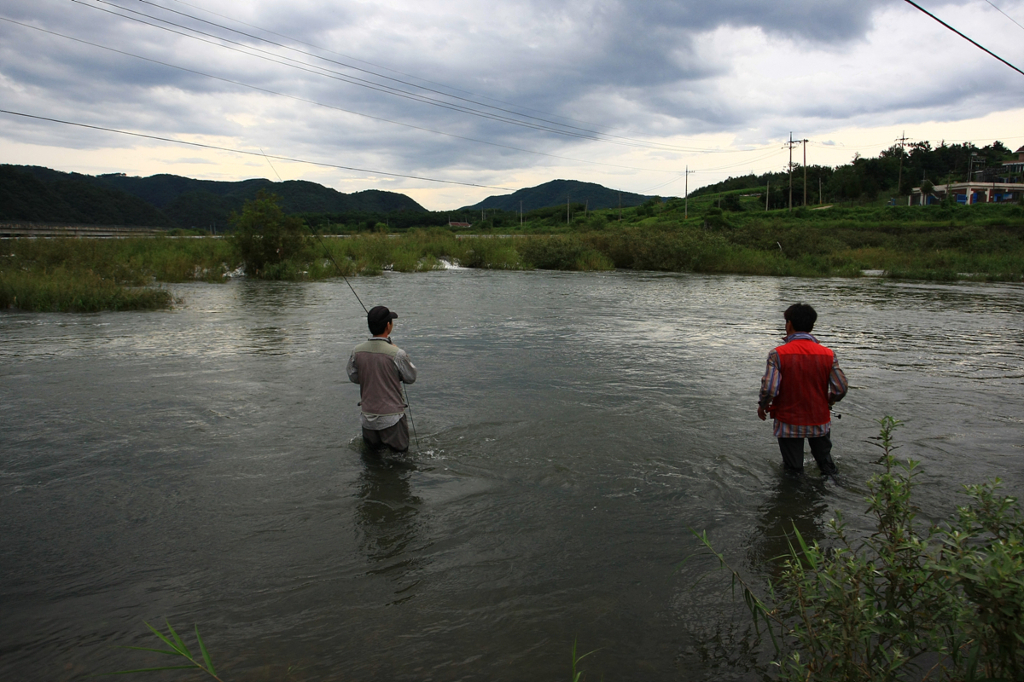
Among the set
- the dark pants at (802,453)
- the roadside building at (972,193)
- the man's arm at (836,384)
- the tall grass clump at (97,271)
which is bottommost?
the dark pants at (802,453)

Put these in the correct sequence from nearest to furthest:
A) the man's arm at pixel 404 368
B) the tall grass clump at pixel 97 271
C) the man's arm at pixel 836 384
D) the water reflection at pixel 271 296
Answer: the man's arm at pixel 836 384 < the man's arm at pixel 404 368 < the tall grass clump at pixel 97 271 < the water reflection at pixel 271 296

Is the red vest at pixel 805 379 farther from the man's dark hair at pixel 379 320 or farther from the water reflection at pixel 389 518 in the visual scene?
the man's dark hair at pixel 379 320

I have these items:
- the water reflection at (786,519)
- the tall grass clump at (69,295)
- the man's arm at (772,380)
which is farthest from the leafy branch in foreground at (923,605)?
the tall grass clump at (69,295)

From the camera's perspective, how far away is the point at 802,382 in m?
5.20

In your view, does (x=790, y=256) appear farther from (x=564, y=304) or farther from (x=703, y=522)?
(x=703, y=522)

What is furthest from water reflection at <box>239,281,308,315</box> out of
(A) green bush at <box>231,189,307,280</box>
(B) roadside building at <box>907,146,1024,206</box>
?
(B) roadside building at <box>907,146,1024,206</box>

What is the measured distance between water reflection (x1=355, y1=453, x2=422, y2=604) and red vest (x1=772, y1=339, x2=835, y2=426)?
3.20 meters

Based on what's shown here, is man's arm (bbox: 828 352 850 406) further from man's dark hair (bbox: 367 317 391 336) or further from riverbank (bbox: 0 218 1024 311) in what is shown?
riverbank (bbox: 0 218 1024 311)

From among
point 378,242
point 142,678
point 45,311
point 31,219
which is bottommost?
point 142,678

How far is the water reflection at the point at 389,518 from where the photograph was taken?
4.20 metres

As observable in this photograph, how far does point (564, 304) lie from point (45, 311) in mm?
14526

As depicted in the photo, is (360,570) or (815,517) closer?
(360,570)

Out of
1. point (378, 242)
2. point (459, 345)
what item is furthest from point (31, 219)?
point (459, 345)

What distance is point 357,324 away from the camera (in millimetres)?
15641
